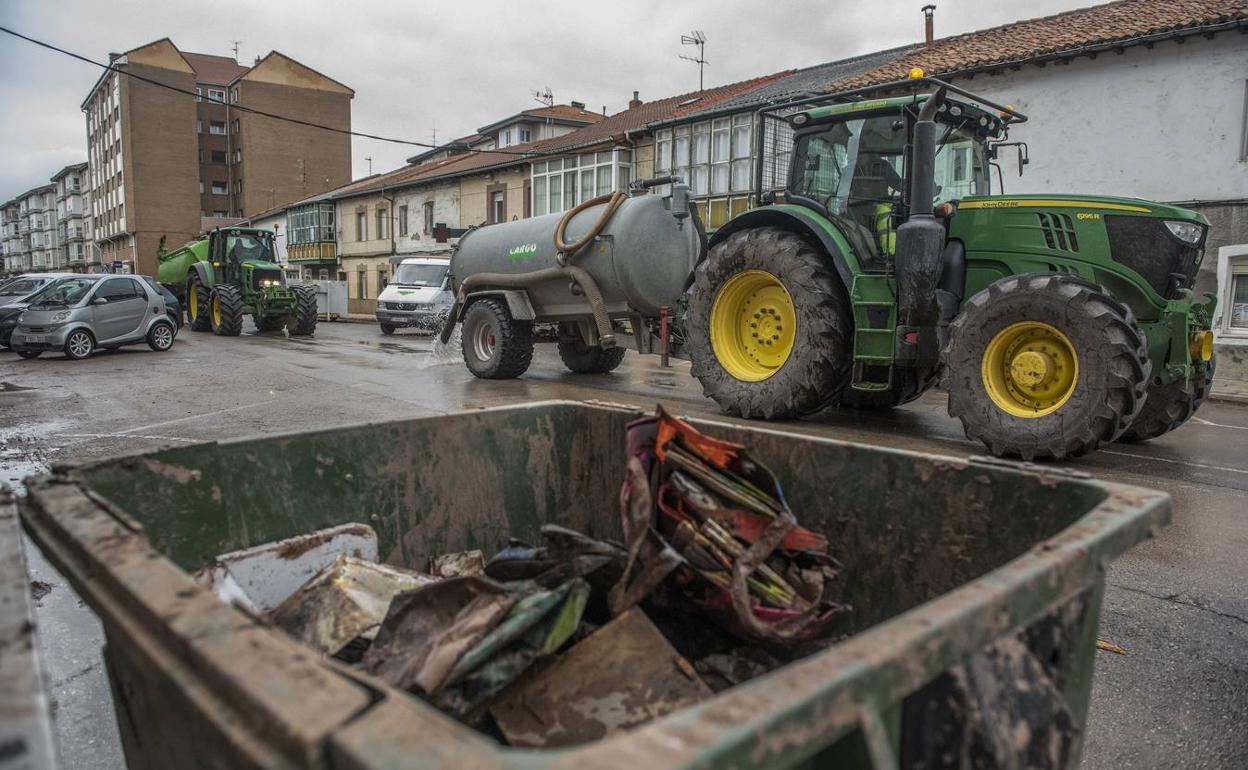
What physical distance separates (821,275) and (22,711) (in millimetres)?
6874

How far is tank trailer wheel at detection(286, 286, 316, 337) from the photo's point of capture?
21172mm

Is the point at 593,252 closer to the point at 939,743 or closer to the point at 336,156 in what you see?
the point at 939,743

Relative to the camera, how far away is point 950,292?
22.1ft

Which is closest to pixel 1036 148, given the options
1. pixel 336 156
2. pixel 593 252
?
pixel 593 252

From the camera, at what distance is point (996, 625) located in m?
1.09

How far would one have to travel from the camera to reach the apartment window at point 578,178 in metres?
26.9

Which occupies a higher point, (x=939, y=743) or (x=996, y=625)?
(x=996, y=625)

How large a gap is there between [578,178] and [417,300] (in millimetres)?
9659

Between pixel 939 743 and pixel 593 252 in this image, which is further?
pixel 593 252

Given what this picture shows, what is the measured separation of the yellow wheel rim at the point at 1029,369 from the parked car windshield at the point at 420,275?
1735cm

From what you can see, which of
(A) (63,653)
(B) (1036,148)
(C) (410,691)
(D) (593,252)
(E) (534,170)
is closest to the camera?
(C) (410,691)

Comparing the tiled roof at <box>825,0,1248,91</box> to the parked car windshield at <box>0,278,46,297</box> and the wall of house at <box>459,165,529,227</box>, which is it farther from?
the parked car windshield at <box>0,278,46,297</box>

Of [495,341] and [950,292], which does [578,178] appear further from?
[950,292]

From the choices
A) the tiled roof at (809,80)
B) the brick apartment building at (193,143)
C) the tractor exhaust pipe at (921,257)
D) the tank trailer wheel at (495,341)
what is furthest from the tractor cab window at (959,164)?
the brick apartment building at (193,143)
